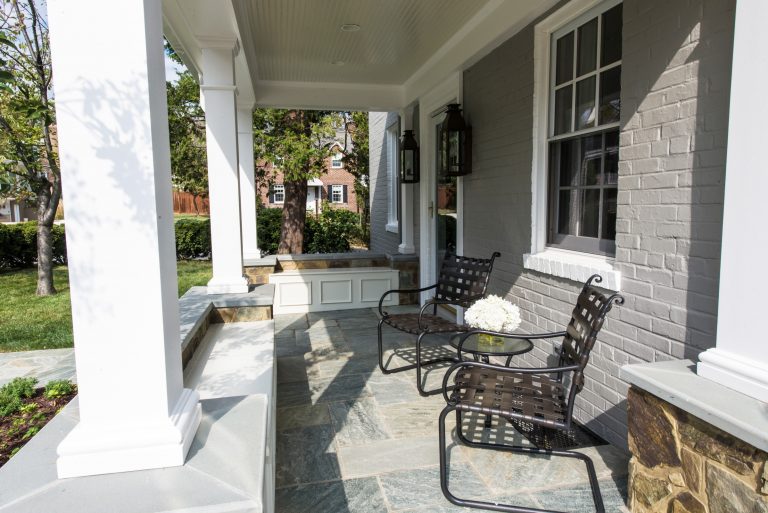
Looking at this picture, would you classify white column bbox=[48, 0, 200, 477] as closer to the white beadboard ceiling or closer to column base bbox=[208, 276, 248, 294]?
the white beadboard ceiling

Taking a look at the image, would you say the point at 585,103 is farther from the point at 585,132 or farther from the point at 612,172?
the point at 612,172

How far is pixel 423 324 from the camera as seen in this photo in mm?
3512

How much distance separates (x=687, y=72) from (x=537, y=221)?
4.42ft

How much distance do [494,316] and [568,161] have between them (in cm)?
116

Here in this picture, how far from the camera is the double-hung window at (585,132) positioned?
2623mm

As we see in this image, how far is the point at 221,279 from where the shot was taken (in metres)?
3.89

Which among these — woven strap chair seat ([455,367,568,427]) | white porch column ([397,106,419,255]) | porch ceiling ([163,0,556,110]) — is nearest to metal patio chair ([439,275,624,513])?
woven strap chair seat ([455,367,568,427])

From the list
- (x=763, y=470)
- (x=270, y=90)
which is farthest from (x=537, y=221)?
(x=270, y=90)

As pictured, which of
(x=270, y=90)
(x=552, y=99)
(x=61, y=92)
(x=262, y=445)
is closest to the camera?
(x=61, y=92)

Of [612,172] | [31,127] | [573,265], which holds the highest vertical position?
[31,127]

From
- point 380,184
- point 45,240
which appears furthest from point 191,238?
point 380,184

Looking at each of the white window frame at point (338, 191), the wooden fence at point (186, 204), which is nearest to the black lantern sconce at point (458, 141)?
the wooden fence at point (186, 204)

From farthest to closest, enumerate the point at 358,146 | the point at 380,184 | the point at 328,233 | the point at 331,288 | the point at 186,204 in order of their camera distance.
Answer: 1. the point at 186,204
2. the point at 358,146
3. the point at 328,233
4. the point at 380,184
5. the point at 331,288

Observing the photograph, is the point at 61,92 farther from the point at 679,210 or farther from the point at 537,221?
the point at 537,221
